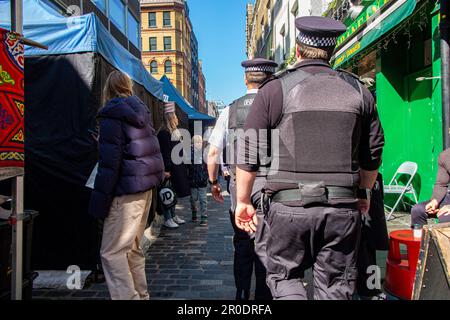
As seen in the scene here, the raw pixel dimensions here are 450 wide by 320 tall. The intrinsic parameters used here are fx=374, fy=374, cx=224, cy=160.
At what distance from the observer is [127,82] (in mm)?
3162

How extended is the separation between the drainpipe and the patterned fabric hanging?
17.0 ft

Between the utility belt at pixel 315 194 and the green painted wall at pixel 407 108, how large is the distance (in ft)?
17.1

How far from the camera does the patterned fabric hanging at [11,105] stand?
2.52m

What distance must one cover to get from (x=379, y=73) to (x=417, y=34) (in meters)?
1.20

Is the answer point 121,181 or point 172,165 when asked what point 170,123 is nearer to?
point 172,165

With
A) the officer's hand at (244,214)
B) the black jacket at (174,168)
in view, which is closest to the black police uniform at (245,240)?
the officer's hand at (244,214)

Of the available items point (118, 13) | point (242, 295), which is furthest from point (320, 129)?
point (118, 13)

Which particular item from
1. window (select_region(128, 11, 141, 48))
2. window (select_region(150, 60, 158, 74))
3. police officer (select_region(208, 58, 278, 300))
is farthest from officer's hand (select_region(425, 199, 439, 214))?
window (select_region(150, 60, 158, 74))

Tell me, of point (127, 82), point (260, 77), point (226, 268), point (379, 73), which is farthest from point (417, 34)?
point (127, 82)

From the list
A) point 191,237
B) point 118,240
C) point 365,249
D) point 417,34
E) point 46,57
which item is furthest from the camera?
point 417,34

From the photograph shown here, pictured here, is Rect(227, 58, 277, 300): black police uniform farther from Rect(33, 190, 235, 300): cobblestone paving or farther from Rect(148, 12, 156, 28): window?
Rect(148, 12, 156, 28): window

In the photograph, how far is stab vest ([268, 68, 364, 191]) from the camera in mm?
2088

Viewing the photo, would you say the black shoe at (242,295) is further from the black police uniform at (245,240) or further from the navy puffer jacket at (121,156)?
the navy puffer jacket at (121,156)
